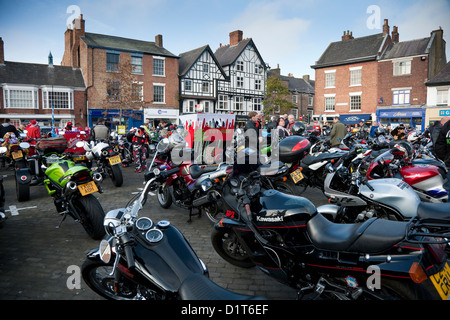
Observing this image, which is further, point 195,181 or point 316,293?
point 195,181

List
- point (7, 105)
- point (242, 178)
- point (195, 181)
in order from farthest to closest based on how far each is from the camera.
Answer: point (7, 105)
point (195, 181)
point (242, 178)

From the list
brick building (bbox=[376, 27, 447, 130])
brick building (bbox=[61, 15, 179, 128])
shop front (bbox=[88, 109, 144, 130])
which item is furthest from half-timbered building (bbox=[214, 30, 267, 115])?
brick building (bbox=[376, 27, 447, 130])

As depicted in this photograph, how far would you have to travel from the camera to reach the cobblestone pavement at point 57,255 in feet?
10.9

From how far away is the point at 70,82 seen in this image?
3106cm

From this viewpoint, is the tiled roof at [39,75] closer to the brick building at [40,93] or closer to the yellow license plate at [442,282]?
the brick building at [40,93]

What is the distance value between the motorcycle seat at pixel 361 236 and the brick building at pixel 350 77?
33.1 m

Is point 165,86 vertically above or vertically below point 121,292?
above

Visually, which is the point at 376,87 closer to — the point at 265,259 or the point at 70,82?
the point at 70,82

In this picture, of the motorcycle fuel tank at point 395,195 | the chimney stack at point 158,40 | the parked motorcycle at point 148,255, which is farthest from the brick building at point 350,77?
the parked motorcycle at point 148,255

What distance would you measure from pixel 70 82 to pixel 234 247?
32.6m

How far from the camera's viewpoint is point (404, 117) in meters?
32.1

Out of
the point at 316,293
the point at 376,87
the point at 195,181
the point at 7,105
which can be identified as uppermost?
the point at 376,87

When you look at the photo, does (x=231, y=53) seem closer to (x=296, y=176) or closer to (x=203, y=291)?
(x=296, y=176)

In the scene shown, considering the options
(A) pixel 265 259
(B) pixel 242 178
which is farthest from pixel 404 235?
(B) pixel 242 178
